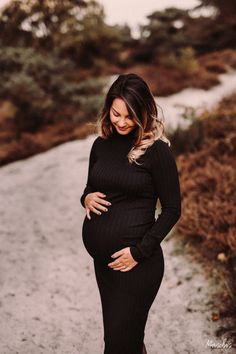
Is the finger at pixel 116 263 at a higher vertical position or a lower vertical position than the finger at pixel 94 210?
lower

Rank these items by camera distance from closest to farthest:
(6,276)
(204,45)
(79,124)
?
1. (6,276)
2. (79,124)
3. (204,45)

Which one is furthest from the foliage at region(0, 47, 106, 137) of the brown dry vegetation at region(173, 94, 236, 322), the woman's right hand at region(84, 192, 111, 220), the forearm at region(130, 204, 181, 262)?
the forearm at region(130, 204, 181, 262)

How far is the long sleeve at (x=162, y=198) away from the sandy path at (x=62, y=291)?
5.09ft

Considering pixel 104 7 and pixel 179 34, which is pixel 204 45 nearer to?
pixel 179 34

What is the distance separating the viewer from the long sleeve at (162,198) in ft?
5.93

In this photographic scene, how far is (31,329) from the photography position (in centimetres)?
312

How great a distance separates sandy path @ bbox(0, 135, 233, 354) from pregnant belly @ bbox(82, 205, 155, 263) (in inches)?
57.1

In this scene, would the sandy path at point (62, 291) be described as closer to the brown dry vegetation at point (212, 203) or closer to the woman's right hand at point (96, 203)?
the brown dry vegetation at point (212, 203)

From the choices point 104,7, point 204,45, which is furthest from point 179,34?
point 104,7

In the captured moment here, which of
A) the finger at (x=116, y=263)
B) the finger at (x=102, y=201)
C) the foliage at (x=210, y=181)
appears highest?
the finger at (x=102, y=201)

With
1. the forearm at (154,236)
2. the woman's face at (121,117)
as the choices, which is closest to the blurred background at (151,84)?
the woman's face at (121,117)

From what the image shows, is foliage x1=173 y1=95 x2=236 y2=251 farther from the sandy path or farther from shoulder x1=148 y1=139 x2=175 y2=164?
shoulder x1=148 y1=139 x2=175 y2=164

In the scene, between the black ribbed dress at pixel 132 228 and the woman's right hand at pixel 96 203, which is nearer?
the black ribbed dress at pixel 132 228

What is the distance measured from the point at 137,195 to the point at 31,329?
6.58ft
